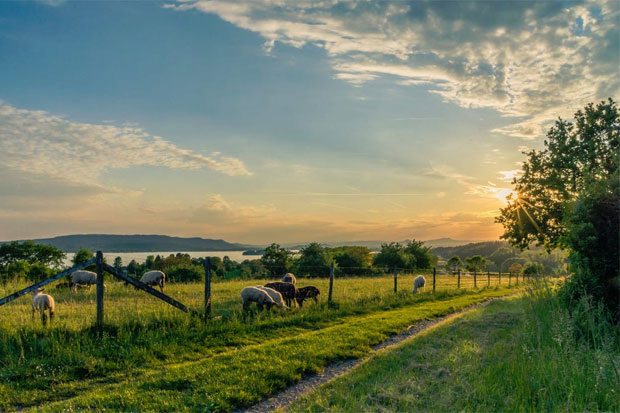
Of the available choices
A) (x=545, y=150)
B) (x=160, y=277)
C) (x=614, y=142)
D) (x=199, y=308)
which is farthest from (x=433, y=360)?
(x=545, y=150)

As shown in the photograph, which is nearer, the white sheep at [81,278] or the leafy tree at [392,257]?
the white sheep at [81,278]

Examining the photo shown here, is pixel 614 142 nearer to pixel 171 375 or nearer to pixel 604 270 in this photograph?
pixel 604 270

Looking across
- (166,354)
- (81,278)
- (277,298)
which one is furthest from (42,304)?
(81,278)

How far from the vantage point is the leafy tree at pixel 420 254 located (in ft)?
212

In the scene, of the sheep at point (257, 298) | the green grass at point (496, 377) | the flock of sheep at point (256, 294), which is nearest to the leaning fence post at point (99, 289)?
the flock of sheep at point (256, 294)

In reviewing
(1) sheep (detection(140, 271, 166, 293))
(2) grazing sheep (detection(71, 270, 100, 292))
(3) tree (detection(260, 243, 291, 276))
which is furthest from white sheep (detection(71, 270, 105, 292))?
(3) tree (detection(260, 243, 291, 276))

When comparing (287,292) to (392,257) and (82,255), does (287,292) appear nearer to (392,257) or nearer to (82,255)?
(82,255)

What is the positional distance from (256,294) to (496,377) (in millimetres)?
9793

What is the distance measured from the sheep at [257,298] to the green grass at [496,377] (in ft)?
21.0

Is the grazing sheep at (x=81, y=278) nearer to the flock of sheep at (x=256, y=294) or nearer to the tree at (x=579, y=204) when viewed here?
the flock of sheep at (x=256, y=294)

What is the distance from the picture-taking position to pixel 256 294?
14.8 metres

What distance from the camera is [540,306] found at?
381 inches

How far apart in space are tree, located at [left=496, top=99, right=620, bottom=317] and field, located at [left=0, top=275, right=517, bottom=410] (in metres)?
5.76

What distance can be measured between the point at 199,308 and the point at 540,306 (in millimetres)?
10322
